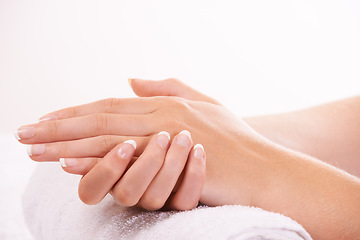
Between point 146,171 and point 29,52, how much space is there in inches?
107

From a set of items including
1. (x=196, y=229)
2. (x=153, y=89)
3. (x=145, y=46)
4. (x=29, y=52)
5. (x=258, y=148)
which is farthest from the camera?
(x=145, y=46)

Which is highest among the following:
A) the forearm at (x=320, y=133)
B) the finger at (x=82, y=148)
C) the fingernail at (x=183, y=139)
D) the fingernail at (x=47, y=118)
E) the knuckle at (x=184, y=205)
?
the fingernail at (x=47, y=118)

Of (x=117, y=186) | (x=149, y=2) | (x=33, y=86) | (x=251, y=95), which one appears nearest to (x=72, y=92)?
(x=33, y=86)

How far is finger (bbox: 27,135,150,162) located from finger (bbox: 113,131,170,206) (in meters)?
0.06

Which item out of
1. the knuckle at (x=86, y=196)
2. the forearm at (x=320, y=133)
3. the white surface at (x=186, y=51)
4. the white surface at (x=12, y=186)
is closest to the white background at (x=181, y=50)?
the white surface at (x=186, y=51)

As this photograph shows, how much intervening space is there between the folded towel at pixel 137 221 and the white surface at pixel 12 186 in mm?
161

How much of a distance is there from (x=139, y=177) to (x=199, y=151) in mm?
83

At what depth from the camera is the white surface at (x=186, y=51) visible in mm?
2957

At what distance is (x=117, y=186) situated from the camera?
0.52 meters

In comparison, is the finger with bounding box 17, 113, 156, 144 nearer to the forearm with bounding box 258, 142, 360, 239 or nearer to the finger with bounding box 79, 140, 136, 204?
the finger with bounding box 79, 140, 136, 204

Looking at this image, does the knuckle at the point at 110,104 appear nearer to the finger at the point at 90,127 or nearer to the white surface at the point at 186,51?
the finger at the point at 90,127

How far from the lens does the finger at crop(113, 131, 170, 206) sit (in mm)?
500

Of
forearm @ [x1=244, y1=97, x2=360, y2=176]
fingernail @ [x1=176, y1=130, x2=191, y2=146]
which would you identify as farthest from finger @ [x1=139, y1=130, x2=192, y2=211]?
forearm @ [x1=244, y1=97, x2=360, y2=176]

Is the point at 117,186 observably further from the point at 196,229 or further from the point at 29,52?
the point at 29,52
